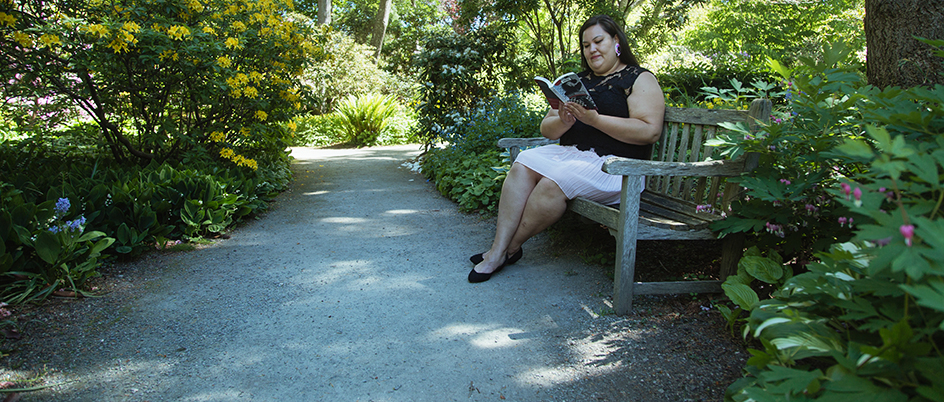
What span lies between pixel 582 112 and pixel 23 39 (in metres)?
3.77

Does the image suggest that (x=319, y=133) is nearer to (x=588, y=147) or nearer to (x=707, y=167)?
(x=588, y=147)

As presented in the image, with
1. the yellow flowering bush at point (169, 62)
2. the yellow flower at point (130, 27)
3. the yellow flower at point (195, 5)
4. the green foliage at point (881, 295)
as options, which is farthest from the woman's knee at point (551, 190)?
the yellow flower at point (195, 5)

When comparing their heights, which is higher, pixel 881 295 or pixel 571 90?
pixel 571 90

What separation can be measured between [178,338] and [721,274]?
249 cm

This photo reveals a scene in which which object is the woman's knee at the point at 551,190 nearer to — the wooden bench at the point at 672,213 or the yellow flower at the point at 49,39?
the wooden bench at the point at 672,213

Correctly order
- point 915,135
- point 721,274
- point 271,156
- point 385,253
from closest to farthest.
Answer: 1. point 915,135
2. point 721,274
3. point 385,253
4. point 271,156

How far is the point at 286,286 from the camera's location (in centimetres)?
293

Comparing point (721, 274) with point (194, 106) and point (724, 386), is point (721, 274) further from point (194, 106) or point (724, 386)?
point (194, 106)

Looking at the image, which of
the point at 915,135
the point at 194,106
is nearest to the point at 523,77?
the point at 194,106

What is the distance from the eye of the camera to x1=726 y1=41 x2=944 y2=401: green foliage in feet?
3.17

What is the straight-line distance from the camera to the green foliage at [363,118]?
10.4 m

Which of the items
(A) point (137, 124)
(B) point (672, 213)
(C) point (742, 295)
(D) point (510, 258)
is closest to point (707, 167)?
(B) point (672, 213)

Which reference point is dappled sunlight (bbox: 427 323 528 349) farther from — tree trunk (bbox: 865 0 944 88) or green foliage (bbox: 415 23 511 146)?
green foliage (bbox: 415 23 511 146)

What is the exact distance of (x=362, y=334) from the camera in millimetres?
2348
